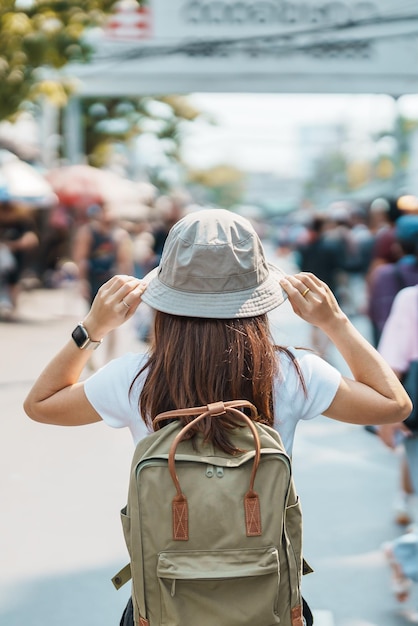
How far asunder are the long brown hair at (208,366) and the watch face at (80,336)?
20 centimetres

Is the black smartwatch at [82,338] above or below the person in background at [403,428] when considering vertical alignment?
above

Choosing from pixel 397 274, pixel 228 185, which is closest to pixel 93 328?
pixel 397 274

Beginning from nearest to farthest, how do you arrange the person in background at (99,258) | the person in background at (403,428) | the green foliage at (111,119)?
the person in background at (403,428) < the person in background at (99,258) < the green foliage at (111,119)

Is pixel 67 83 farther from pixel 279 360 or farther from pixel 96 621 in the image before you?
pixel 279 360

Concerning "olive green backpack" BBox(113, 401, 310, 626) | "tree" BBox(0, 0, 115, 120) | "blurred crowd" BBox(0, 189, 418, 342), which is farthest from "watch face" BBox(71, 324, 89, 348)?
"tree" BBox(0, 0, 115, 120)

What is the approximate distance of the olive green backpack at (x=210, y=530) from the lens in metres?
1.92

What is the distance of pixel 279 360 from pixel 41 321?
14.1 m

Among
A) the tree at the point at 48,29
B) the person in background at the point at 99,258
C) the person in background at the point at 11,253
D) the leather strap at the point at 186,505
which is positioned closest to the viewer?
the leather strap at the point at 186,505

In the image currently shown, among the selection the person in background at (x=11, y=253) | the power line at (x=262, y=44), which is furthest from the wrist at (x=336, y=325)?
the person in background at (x=11, y=253)

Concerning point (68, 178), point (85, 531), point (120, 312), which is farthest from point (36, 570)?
point (68, 178)

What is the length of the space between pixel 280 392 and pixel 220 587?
462mm

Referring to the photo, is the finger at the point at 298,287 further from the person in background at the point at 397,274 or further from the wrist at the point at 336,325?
the person in background at the point at 397,274

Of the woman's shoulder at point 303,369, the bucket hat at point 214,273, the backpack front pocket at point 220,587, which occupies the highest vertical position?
the bucket hat at point 214,273

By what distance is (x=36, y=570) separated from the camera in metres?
4.54
